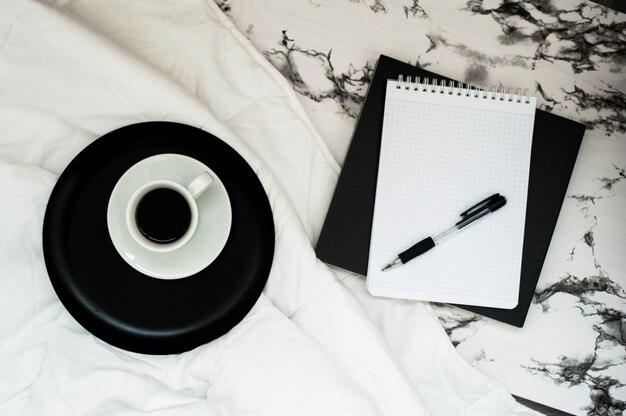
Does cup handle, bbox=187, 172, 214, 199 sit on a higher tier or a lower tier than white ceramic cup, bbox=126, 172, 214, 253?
higher

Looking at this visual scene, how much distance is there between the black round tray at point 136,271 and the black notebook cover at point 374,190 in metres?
0.10

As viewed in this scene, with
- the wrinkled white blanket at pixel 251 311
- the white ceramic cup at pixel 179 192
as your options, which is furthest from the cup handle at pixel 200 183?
the wrinkled white blanket at pixel 251 311

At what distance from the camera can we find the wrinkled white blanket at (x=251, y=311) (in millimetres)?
725

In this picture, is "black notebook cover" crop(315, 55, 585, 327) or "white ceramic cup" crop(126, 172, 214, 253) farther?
"black notebook cover" crop(315, 55, 585, 327)

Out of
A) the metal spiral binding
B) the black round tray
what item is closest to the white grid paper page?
the metal spiral binding

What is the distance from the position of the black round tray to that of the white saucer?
0.02 metres

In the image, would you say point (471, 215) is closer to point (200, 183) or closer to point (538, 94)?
point (538, 94)

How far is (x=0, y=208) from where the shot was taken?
717 millimetres

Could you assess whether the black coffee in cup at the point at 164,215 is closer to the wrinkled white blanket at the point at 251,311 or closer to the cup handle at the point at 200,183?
the cup handle at the point at 200,183

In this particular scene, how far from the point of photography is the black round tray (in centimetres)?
70

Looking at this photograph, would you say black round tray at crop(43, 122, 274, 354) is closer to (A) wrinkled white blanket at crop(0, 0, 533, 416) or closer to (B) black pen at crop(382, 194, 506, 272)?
(A) wrinkled white blanket at crop(0, 0, 533, 416)

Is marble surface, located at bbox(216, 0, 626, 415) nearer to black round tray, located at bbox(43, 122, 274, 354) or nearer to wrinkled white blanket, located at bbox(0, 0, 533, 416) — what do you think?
wrinkled white blanket, located at bbox(0, 0, 533, 416)

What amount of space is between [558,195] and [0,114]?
0.71 meters

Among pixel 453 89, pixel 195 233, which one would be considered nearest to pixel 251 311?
pixel 195 233
